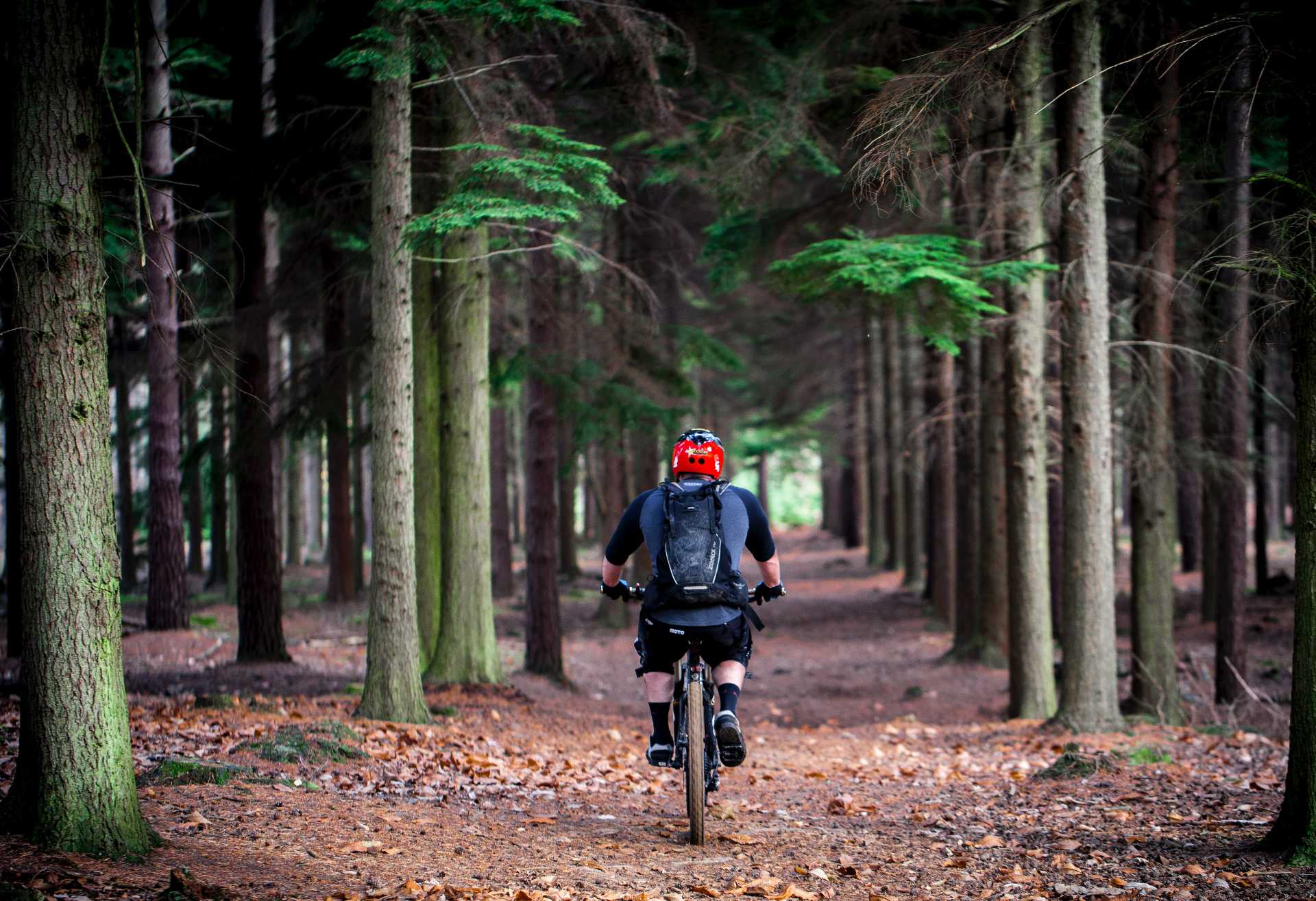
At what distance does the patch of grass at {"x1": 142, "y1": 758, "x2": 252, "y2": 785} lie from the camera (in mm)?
6633

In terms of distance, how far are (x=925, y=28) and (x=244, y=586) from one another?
37.2 feet

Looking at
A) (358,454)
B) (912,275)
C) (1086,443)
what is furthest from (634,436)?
(1086,443)

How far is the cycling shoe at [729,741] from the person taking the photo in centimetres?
615

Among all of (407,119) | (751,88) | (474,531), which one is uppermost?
(751,88)

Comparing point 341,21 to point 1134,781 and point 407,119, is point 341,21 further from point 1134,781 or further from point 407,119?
point 1134,781

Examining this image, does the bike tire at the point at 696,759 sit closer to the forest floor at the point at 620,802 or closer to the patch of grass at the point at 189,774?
the forest floor at the point at 620,802

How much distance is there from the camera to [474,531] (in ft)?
40.6

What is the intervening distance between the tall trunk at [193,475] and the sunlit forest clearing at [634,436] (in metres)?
0.15

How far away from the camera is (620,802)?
8078 mm

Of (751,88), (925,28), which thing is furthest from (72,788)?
(925,28)

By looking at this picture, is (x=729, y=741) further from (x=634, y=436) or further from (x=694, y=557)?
(x=634, y=436)

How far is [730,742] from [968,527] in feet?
43.8

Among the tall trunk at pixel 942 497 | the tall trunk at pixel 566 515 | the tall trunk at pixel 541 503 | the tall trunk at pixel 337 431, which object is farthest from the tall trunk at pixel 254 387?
the tall trunk at pixel 942 497

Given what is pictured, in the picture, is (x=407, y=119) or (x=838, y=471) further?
(x=838, y=471)
